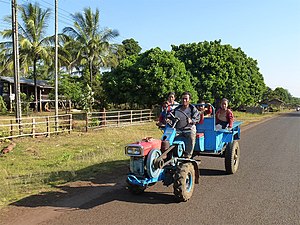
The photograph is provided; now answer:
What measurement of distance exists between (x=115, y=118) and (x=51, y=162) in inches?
537

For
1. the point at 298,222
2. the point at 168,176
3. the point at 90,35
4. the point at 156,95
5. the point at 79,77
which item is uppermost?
the point at 90,35

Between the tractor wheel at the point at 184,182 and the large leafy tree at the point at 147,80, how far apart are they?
745 inches

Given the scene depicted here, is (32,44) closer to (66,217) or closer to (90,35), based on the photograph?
(90,35)

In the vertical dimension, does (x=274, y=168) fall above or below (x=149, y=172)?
below

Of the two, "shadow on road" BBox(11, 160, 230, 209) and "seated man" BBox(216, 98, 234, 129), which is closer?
"shadow on road" BBox(11, 160, 230, 209)

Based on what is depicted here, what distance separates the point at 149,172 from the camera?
580 centimetres

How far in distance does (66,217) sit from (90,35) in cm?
3256

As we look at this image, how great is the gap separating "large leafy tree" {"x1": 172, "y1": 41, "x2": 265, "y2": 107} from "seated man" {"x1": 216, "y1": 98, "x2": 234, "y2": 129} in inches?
862

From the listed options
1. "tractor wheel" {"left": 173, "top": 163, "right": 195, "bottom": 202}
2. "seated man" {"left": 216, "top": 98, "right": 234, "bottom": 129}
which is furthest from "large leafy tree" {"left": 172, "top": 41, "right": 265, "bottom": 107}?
"tractor wheel" {"left": 173, "top": 163, "right": 195, "bottom": 202}

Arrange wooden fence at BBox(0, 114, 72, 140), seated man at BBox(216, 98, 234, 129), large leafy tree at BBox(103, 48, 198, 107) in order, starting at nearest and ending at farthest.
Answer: seated man at BBox(216, 98, 234, 129) → wooden fence at BBox(0, 114, 72, 140) → large leafy tree at BBox(103, 48, 198, 107)

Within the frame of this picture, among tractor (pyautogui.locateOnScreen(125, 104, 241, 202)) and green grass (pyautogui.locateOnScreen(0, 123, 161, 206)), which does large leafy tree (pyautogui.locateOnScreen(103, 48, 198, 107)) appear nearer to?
green grass (pyautogui.locateOnScreen(0, 123, 161, 206))

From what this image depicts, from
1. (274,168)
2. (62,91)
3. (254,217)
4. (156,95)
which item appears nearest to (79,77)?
(62,91)

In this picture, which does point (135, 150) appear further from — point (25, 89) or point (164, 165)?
point (25, 89)

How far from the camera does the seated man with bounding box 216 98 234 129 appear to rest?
344 inches
